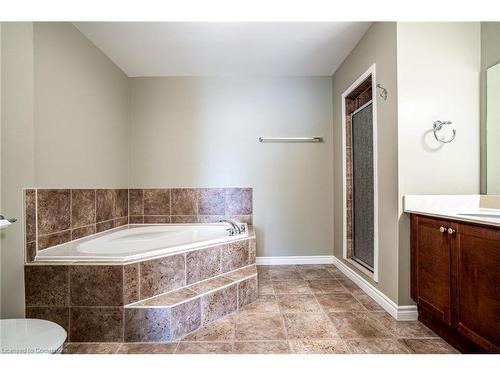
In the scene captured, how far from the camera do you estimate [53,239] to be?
1759 millimetres

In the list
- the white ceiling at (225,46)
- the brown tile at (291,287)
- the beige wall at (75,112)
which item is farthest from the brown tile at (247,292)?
the white ceiling at (225,46)

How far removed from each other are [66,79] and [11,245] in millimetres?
1329

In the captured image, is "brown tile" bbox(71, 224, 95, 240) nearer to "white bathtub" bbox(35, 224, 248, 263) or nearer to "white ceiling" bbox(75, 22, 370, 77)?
"white bathtub" bbox(35, 224, 248, 263)

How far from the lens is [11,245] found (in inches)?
56.7

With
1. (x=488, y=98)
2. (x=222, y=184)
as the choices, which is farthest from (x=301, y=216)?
(x=488, y=98)

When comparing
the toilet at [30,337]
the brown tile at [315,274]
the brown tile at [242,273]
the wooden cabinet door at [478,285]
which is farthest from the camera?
the brown tile at [315,274]

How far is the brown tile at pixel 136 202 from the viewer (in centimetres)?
295

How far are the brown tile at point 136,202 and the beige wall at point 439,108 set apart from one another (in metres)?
2.75

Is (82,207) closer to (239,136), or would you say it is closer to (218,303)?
(218,303)

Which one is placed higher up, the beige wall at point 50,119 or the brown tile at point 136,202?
the beige wall at point 50,119

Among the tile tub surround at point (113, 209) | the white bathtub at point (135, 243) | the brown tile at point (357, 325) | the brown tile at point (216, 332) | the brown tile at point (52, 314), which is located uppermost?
the tile tub surround at point (113, 209)

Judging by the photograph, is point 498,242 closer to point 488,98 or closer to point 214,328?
point 488,98

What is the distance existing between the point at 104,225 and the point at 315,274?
91.7 inches

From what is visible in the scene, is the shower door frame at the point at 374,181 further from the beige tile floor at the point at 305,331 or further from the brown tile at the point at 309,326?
the brown tile at the point at 309,326
